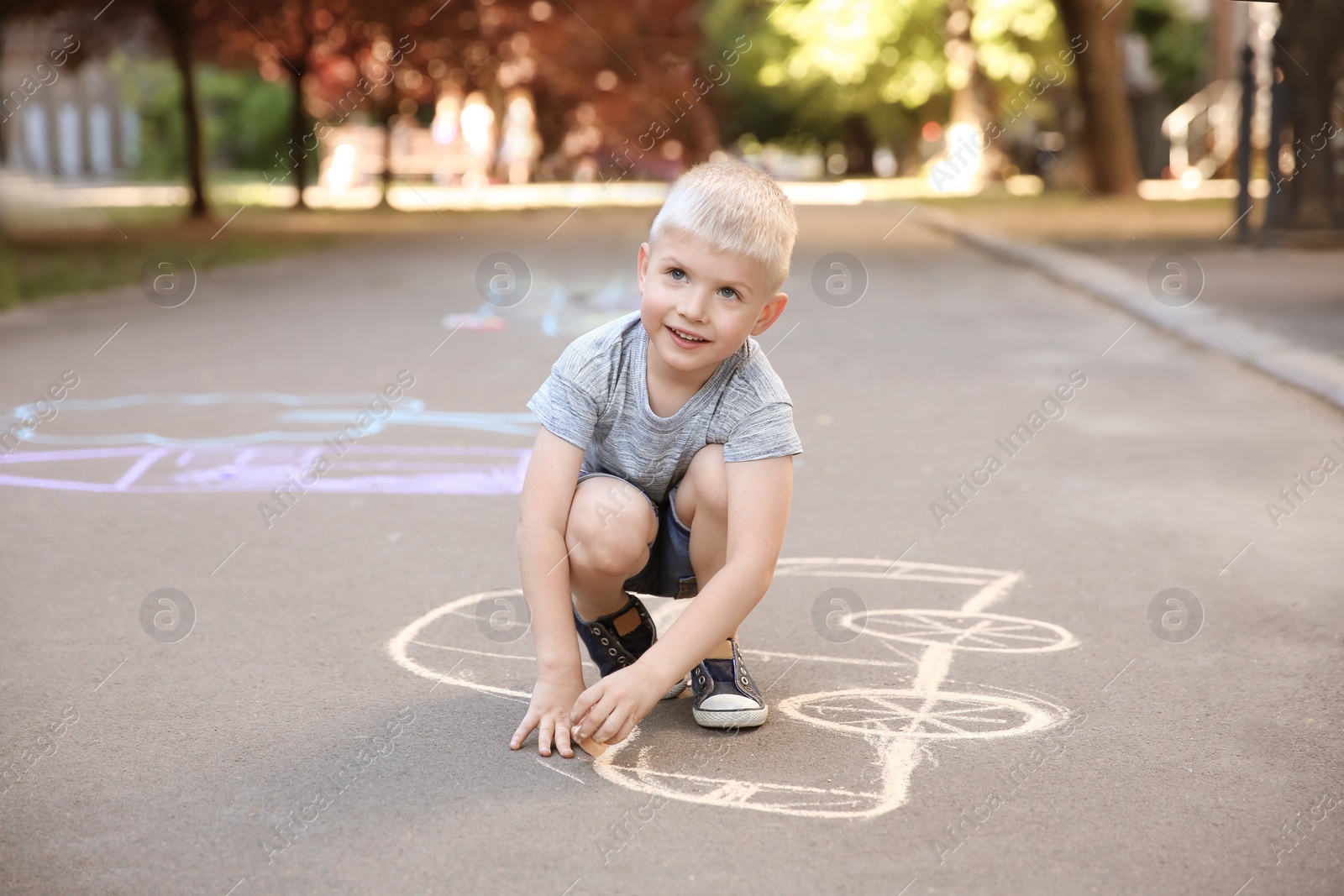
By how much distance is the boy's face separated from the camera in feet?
9.61

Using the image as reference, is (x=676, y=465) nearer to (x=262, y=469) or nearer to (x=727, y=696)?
(x=727, y=696)

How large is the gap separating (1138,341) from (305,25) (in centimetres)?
1703

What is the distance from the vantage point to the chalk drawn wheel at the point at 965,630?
3.74 meters

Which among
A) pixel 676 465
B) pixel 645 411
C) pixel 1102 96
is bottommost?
pixel 676 465

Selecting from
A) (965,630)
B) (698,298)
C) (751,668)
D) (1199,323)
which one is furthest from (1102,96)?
(698,298)

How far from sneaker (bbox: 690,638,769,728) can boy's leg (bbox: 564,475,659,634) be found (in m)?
0.27

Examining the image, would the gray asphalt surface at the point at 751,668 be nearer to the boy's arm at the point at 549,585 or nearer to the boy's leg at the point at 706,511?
the boy's arm at the point at 549,585

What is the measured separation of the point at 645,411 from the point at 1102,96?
2226cm

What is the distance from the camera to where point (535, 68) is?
34.8 meters

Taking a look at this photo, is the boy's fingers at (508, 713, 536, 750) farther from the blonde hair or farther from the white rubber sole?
the blonde hair

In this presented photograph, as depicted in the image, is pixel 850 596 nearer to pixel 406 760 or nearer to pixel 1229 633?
pixel 1229 633

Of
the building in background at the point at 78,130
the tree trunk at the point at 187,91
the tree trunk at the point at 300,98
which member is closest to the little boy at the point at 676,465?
the tree trunk at the point at 187,91

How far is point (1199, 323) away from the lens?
31.8 ft

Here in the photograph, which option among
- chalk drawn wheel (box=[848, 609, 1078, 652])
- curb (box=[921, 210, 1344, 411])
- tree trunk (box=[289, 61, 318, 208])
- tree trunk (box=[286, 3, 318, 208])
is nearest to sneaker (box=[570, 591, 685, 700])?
chalk drawn wheel (box=[848, 609, 1078, 652])
